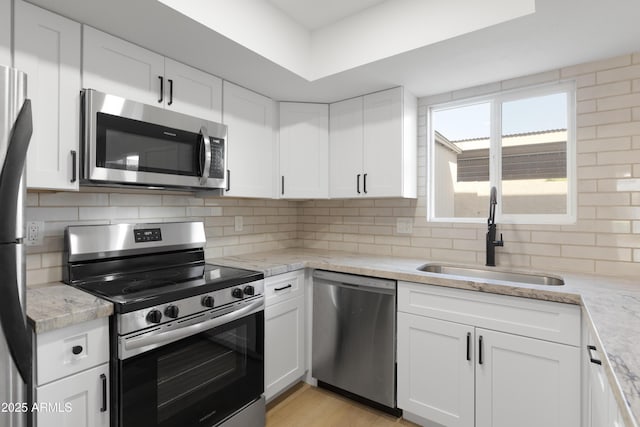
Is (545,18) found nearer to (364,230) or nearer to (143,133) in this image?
(364,230)

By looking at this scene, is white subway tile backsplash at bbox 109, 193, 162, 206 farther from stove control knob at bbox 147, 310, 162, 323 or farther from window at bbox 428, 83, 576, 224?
window at bbox 428, 83, 576, 224

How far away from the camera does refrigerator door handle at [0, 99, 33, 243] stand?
98cm

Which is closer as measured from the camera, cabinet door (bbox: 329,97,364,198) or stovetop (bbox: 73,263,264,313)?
stovetop (bbox: 73,263,264,313)

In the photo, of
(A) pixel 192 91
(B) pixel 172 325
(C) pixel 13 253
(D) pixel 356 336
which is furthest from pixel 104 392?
(A) pixel 192 91

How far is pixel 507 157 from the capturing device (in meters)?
2.34

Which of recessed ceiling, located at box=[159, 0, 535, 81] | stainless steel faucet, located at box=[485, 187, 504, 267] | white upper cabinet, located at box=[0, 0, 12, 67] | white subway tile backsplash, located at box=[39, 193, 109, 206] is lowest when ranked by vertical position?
stainless steel faucet, located at box=[485, 187, 504, 267]

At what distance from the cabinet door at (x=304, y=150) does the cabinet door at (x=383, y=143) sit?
0.38 m

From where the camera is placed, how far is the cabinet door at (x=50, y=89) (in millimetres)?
1377

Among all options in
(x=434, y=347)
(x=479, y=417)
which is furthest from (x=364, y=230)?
(x=479, y=417)

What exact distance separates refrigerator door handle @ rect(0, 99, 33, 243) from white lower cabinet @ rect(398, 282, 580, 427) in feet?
5.84

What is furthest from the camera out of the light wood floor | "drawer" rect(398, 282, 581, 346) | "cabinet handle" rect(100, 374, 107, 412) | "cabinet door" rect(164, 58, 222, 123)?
the light wood floor

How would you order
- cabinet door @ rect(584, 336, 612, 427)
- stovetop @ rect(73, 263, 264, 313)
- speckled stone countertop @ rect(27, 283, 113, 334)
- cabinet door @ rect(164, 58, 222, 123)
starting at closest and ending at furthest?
1. cabinet door @ rect(584, 336, 612, 427)
2. speckled stone countertop @ rect(27, 283, 113, 334)
3. stovetop @ rect(73, 263, 264, 313)
4. cabinet door @ rect(164, 58, 222, 123)

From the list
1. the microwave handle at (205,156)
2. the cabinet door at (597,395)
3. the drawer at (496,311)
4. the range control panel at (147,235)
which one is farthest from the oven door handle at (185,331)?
the cabinet door at (597,395)

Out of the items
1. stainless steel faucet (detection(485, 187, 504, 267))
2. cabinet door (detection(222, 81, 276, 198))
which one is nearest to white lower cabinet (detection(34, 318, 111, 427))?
cabinet door (detection(222, 81, 276, 198))
